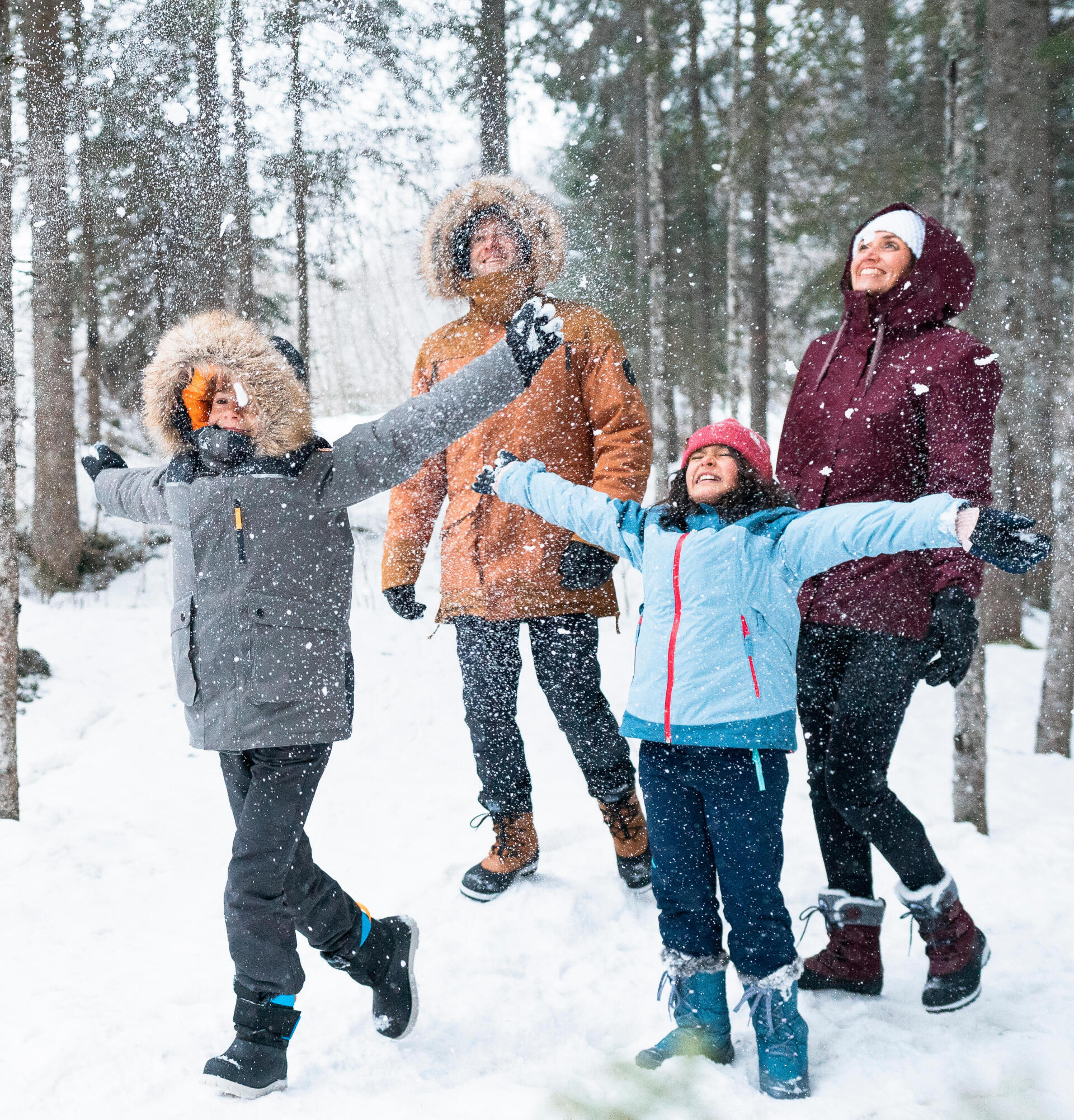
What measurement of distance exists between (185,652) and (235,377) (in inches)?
28.6

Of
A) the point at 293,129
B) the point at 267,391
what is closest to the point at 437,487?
the point at 267,391

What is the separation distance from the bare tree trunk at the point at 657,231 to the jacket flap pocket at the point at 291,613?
19.6 ft

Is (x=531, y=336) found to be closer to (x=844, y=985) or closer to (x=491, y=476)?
(x=491, y=476)

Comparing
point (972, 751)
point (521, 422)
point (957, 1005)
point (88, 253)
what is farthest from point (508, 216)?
point (88, 253)

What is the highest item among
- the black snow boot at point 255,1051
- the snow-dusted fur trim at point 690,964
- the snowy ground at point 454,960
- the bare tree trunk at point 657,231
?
the bare tree trunk at point 657,231

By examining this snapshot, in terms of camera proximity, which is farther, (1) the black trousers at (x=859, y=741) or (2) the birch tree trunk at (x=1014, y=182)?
(2) the birch tree trunk at (x=1014, y=182)

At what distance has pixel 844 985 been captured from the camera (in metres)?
2.65

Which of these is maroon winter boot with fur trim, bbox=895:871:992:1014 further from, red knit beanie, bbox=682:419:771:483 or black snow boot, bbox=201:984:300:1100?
black snow boot, bbox=201:984:300:1100

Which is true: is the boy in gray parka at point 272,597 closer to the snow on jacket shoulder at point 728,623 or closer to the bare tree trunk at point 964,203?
the snow on jacket shoulder at point 728,623

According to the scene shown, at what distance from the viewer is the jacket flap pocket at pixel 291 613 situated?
2252mm

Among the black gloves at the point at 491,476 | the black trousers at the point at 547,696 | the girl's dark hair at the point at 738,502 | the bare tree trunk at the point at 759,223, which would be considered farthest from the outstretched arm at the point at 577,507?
the bare tree trunk at the point at 759,223

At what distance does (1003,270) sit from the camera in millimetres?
5543

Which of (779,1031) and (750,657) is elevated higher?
(750,657)

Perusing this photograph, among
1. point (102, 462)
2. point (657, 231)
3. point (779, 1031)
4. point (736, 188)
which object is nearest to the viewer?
point (779, 1031)
